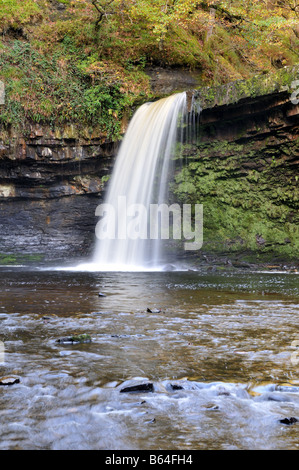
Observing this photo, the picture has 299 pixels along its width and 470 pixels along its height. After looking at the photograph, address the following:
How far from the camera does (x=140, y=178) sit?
1374 centimetres

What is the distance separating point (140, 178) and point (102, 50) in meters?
6.20

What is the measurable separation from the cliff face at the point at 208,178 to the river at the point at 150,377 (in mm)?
7926

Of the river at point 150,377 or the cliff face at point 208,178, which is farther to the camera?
the cliff face at point 208,178

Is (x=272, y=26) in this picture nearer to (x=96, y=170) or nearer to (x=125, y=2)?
(x=125, y=2)

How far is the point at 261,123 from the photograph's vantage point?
12.8 m

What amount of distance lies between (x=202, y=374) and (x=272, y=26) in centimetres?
1645

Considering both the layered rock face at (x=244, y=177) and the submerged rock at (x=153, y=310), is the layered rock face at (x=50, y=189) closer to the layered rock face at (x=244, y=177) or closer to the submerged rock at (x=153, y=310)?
the layered rock face at (x=244, y=177)

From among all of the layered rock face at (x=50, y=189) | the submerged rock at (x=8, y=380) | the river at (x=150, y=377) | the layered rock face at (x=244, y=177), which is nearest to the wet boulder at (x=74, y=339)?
the river at (x=150, y=377)

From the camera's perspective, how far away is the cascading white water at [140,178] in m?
13.3

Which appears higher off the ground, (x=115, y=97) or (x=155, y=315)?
(x=115, y=97)

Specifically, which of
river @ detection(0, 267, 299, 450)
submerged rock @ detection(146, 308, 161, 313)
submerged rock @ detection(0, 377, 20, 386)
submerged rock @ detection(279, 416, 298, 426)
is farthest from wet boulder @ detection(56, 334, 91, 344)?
submerged rock @ detection(279, 416, 298, 426)

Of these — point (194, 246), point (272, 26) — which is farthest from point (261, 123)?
point (272, 26)

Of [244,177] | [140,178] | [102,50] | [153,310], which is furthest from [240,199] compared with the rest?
[153,310]

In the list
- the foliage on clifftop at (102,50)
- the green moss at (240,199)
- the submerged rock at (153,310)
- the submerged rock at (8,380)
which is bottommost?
the submerged rock at (153,310)
